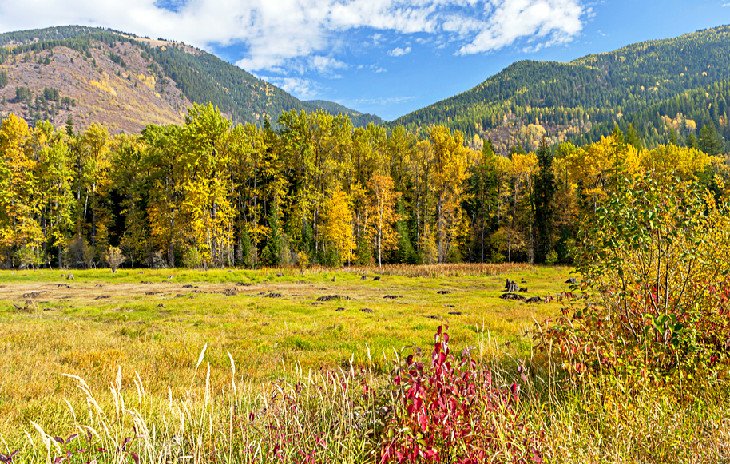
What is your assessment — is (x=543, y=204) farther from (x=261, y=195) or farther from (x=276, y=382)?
(x=276, y=382)

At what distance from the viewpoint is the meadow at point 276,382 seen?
13.3 ft

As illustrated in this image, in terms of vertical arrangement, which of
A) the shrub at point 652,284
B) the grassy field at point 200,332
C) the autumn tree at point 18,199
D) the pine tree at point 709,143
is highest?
the pine tree at point 709,143

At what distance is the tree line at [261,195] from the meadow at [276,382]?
16009 mm

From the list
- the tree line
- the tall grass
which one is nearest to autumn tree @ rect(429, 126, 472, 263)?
the tree line

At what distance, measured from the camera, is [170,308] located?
20531 mm

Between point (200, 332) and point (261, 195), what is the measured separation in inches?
1584

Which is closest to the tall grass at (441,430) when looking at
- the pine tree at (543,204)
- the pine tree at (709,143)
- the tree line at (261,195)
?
the tree line at (261,195)

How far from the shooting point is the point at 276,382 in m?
4.91

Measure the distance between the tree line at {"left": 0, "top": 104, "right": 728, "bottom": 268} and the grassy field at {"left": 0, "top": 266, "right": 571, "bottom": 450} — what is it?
17.5 m

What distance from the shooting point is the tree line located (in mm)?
46094

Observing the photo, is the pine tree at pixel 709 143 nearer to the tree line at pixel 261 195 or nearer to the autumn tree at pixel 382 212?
the tree line at pixel 261 195

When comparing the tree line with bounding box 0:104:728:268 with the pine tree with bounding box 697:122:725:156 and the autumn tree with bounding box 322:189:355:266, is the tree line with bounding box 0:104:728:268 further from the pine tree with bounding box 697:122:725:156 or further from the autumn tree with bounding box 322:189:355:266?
the pine tree with bounding box 697:122:725:156

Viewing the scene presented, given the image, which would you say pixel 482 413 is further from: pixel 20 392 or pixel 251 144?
pixel 251 144

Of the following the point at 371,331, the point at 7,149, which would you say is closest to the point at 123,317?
the point at 371,331
